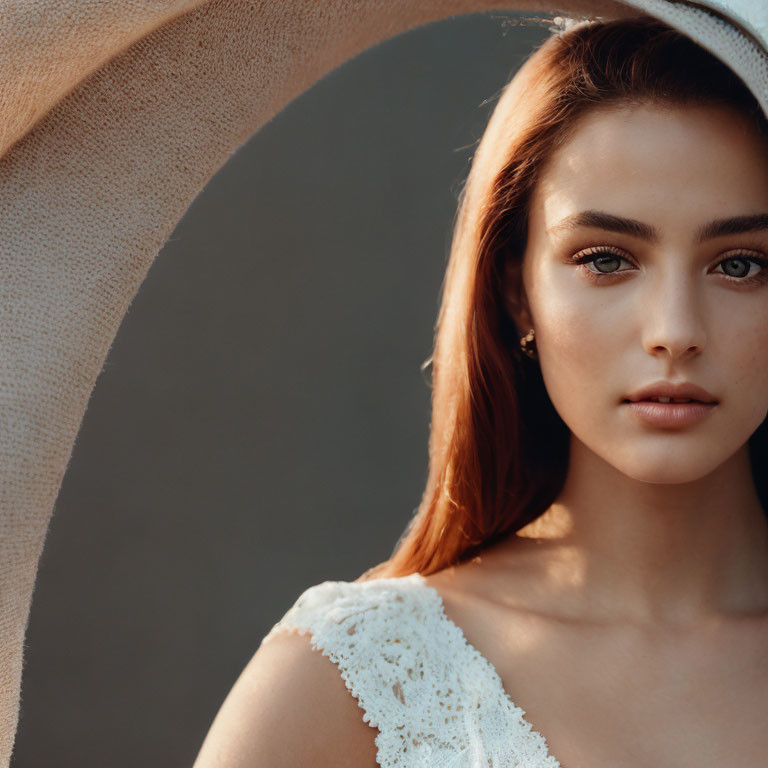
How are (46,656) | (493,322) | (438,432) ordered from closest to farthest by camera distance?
1. (493,322)
2. (438,432)
3. (46,656)

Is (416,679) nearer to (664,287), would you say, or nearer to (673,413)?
(673,413)

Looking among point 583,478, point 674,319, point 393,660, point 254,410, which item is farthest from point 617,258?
point 254,410

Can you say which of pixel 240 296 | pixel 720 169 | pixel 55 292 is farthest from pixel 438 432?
pixel 240 296

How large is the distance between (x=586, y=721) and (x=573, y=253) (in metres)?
0.57

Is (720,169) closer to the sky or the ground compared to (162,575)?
closer to the sky

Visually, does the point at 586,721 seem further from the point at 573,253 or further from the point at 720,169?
the point at 720,169

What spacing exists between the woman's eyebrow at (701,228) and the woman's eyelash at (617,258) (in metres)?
0.03

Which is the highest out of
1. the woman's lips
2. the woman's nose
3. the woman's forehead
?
the woman's forehead

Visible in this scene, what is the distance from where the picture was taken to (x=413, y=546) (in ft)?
5.54

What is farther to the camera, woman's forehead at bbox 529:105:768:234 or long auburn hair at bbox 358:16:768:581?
long auburn hair at bbox 358:16:768:581

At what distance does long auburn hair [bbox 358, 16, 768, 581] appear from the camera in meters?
1.46

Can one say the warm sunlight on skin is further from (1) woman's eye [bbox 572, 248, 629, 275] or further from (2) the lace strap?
(2) the lace strap

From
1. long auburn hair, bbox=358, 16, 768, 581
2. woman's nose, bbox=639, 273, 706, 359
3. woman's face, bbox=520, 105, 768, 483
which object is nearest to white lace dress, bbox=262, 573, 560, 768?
long auburn hair, bbox=358, 16, 768, 581

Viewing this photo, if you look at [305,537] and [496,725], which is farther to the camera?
[305,537]
